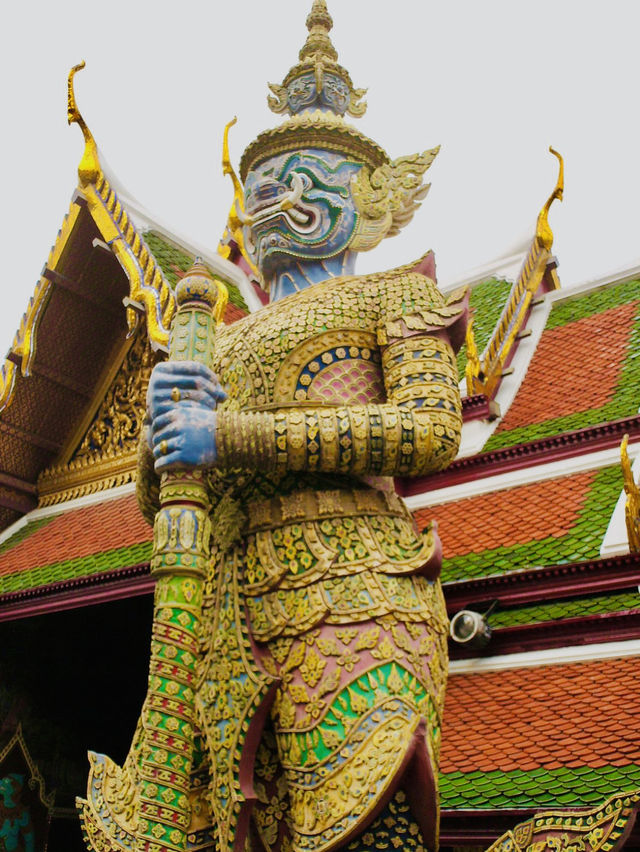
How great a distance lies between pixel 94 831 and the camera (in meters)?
3.51

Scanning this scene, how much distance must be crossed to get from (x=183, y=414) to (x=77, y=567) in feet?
8.78

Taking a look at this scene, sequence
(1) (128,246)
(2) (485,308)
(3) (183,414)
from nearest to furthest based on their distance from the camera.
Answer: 1. (3) (183,414)
2. (1) (128,246)
3. (2) (485,308)

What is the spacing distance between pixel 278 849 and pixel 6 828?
3.13m

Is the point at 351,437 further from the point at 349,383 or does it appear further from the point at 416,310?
the point at 416,310

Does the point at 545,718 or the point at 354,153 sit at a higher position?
the point at 354,153

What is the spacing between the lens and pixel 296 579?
3.21m

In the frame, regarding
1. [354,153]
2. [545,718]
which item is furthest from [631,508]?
[354,153]

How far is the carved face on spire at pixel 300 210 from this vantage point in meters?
3.81

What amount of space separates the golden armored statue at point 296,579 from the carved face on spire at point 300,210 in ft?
0.06

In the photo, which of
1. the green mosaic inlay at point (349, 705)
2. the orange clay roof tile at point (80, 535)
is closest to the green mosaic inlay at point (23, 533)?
the orange clay roof tile at point (80, 535)

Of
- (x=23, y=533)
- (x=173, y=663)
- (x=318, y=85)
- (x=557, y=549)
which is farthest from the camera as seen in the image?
(x=23, y=533)

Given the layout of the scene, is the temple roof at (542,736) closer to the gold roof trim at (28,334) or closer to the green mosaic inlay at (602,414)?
the green mosaic inlay at (602,414)

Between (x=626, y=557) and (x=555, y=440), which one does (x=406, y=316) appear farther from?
(x=555, y=440)

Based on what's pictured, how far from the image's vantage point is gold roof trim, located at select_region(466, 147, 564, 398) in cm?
575
